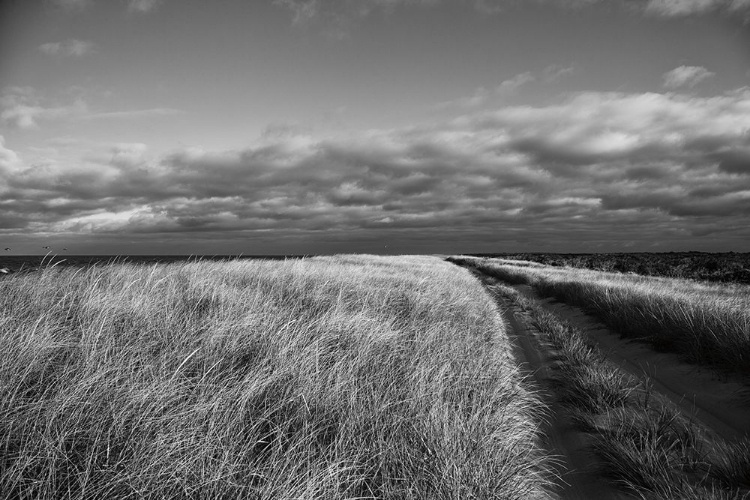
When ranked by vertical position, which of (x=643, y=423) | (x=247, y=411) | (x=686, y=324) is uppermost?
(x=247, y=411)

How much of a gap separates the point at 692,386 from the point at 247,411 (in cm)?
726

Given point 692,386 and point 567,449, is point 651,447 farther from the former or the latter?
point 692,386

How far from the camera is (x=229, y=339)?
5.44m

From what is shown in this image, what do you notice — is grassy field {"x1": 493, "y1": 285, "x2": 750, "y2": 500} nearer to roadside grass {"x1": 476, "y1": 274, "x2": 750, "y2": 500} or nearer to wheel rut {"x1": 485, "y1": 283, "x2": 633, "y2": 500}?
roadside grass {"x1": 476, "y1": 274, "x2": 750, "y2": 500}

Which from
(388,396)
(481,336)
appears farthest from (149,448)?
(481,336)

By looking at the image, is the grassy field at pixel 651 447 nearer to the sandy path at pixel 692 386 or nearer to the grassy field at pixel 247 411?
the sandy path at pixel 692 386

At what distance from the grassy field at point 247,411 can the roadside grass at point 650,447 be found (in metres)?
0.69

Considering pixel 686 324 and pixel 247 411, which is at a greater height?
pixel 247 411

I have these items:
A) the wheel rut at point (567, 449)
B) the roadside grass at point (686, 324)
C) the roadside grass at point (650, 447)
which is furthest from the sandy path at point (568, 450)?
the roadside grass at point (686, 324)

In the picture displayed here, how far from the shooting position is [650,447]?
3783 millimetres

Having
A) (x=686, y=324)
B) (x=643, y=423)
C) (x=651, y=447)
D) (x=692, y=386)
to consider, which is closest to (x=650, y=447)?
(x=651, y=447)

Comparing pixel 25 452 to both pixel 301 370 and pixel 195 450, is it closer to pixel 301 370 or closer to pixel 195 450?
pixel 195 450

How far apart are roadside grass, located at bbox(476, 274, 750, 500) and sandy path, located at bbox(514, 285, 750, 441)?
38 centimetres

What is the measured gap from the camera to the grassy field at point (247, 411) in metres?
2.71
